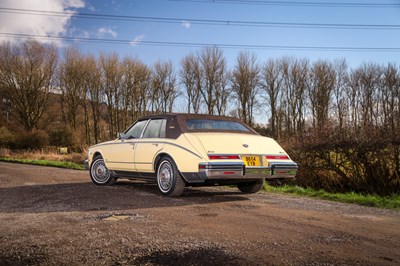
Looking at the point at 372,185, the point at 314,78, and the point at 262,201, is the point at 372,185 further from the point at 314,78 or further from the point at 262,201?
the point at 314,78

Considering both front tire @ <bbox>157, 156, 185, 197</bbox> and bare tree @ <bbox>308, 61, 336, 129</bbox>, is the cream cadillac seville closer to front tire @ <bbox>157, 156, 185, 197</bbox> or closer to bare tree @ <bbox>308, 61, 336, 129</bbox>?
front tire @ <bbox>157, 156, 185, 197</bbox>

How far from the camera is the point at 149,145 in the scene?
7465 mm

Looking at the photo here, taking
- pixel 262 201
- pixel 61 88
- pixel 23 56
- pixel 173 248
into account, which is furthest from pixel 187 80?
pixel 173 248

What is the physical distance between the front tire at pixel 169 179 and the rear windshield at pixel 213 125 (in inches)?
29.9

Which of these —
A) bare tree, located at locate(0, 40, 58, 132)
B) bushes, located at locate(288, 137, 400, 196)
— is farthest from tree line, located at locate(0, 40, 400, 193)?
bushes, located at locate(288, 137, 400, 196)

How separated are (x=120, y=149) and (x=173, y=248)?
17.0ft

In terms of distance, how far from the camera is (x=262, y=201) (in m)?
6.69

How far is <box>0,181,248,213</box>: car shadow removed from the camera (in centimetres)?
583

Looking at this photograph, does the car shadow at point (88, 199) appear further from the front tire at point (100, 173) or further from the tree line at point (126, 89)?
the tree line at point (126, 89)

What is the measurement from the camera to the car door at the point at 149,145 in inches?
287

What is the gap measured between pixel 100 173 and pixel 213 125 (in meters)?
3.38

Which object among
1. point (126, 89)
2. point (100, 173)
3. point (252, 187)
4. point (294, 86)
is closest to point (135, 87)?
point (126, 89)

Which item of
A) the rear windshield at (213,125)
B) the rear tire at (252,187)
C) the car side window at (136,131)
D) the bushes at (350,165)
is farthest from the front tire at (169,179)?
the bushes at (350,165)

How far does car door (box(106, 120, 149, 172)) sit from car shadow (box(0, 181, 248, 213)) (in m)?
0.55
